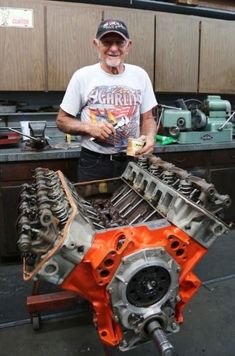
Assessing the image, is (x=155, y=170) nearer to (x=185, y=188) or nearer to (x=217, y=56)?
(x=185, y=188)

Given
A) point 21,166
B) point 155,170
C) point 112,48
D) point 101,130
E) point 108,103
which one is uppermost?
point 112,48

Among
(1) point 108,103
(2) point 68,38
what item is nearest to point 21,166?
(1) point 108,103

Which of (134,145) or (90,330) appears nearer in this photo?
(134,145)

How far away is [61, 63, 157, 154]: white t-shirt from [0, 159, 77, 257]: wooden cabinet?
738 mm

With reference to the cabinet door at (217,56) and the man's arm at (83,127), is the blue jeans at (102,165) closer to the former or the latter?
the man's arm at (83,127)

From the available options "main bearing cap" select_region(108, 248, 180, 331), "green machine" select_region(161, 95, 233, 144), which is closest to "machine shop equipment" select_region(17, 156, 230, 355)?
"main bearing cap" select_region(108, 248, 180, 331)

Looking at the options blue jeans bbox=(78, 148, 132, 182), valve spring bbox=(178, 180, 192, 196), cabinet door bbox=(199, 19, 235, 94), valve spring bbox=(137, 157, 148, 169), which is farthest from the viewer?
cabinet door bbox=(199, 19, 235, 94)

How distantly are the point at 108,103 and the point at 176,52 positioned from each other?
1.59 m

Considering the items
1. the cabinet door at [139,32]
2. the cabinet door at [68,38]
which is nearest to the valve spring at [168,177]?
the cabinet door at [68,38]

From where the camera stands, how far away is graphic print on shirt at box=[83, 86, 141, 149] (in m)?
1.57

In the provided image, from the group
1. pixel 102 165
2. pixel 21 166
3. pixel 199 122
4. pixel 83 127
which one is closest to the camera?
pixel 83 127

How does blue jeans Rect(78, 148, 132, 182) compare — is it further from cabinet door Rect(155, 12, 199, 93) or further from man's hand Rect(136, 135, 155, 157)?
cabinet door Rect(155, 12, 199, 93)

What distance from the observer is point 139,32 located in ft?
8.98

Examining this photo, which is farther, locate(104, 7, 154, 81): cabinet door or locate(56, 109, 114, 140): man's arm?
locate(104, 7, 154, 81): cabinet door
